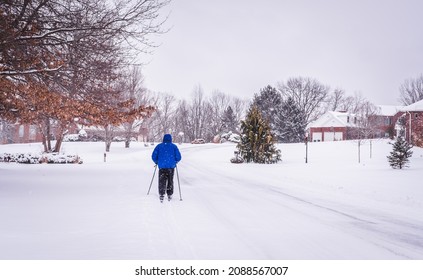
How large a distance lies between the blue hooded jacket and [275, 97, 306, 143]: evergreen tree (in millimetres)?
54077

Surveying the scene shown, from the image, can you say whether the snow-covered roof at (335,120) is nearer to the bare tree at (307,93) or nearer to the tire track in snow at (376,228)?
the bare tree at (307,93)

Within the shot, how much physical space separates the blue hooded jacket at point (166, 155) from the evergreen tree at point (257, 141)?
60.2 ft

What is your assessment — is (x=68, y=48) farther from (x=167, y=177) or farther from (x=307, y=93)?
(x=307, y=93)

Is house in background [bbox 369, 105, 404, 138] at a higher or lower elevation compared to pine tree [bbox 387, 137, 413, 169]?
higher

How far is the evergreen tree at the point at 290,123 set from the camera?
61772 mm

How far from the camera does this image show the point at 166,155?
961cm

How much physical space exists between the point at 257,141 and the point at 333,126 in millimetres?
44253

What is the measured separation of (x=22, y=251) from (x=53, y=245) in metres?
0.42

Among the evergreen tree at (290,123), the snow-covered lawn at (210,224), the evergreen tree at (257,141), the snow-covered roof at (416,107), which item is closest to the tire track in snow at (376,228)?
the snow-covered lawn at (210,224)

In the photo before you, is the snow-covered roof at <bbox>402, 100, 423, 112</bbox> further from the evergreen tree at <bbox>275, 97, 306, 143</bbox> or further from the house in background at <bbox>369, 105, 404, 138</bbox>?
the evergreen tree at <bbox>275, 97, 306, 143</bbox>

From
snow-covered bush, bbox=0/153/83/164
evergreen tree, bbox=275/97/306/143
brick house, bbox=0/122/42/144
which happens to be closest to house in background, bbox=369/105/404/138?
evergreen tree, bbox=275/97/306/143

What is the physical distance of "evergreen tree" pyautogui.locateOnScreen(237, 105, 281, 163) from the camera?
90.5 ft

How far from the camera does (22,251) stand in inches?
187

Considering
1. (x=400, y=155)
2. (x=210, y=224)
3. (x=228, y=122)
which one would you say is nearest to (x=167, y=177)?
(x=210, y=224)
